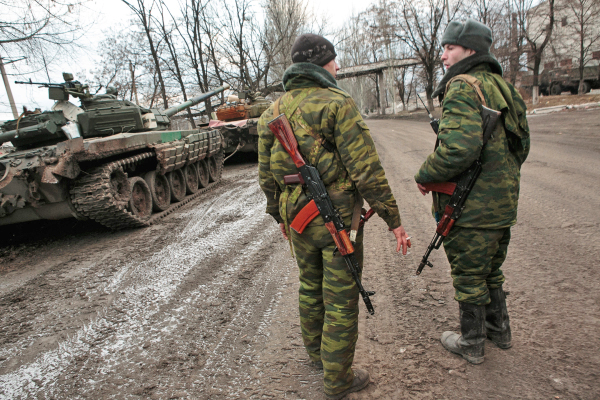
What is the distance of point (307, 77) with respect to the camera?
2.12 m

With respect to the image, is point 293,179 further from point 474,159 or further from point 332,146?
point 474,159

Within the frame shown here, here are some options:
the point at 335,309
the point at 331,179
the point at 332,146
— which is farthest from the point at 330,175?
the point at 335,309

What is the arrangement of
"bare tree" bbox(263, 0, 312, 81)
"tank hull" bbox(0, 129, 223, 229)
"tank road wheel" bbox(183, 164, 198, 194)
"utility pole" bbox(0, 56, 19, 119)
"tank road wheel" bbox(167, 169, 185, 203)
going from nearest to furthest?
"tank hull" bbox(0, 129, 223, 229), "tank road wheel" bbox(167, 169, 185, 203), "tank road wheel" bbox(183, 164, 198, 194), "utility pole" bbox(0, 56, 19, 119), "bare tree" bbox(263, 0, 312, 81)

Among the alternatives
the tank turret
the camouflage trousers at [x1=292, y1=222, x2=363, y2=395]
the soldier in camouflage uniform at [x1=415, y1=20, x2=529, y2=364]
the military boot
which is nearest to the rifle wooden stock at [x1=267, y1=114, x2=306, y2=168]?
the camouflage trousers at [x1=292, y1=222, x2=363, y2=395]

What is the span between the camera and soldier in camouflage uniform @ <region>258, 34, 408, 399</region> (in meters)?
2.05

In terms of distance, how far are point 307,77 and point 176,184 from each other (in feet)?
23.2

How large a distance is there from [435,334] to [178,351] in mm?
1732

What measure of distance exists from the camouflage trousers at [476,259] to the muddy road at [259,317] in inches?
16.8

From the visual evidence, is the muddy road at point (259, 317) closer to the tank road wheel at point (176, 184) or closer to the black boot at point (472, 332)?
the black boot at point (472, 332)

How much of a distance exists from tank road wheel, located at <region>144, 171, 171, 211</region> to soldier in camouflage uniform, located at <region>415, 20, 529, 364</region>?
19.7 feet

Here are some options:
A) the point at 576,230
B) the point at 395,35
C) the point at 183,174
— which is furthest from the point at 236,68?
the point at 576,230

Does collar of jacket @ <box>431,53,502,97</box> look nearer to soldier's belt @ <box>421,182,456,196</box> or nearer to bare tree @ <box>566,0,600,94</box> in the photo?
soldier's belt @ <box>421,182,456,196</box>

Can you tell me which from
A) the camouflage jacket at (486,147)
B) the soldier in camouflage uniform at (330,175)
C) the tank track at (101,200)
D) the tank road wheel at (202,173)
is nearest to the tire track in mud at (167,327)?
the soldier in camouflage uniform at (330,175)

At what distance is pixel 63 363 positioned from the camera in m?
2.90
